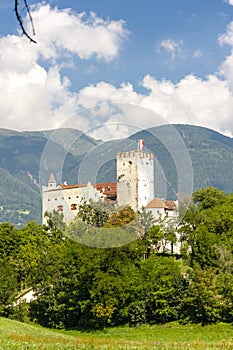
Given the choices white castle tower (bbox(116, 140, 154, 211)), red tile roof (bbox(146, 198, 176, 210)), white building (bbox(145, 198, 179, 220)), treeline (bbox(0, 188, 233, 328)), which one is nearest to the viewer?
white castle tower (bbox(116, 140, 154, 211))

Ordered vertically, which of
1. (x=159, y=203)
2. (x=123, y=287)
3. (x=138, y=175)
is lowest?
(x=123, y=287)


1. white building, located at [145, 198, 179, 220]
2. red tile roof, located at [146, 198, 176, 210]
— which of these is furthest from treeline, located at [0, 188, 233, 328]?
red tile roof, located at [146, 198, 176, 210]

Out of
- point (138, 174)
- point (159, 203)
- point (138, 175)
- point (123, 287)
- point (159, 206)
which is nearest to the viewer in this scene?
point (138, 175)

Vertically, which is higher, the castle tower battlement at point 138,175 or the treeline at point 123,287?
the castle tower battlement at point 138,175

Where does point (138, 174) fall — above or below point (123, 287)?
above

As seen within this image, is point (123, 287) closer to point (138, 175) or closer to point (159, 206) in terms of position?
point (159, 206)

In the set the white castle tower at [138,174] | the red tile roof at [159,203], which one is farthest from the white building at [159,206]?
the white castle tower at [138,174]

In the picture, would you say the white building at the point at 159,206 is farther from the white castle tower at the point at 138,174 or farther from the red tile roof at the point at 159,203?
the white castle tower at the point at 138,174

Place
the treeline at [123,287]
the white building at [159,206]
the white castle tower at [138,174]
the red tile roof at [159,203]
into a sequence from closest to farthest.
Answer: the white castle tower at [138,174] < the red tile roof at [159,203] < the white building at [159,206] < the treeline at [123,287]

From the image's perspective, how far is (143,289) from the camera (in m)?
37.3

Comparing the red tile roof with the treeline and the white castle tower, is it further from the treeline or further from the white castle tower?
the treeline

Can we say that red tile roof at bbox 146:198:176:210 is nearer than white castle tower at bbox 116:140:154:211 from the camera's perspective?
No

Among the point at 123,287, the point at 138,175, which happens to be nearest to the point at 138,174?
the point at 138,175

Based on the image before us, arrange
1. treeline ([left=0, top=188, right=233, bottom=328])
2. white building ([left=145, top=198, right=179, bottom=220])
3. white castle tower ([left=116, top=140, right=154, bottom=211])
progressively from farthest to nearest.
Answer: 1. treeline ([left=0, top=188, right=233, bottom=328])
2. white building ([left=145, top=198, right=179, bottom=220])
3. white castle tower ([left=116, top=140, right=154, bottom=211])
